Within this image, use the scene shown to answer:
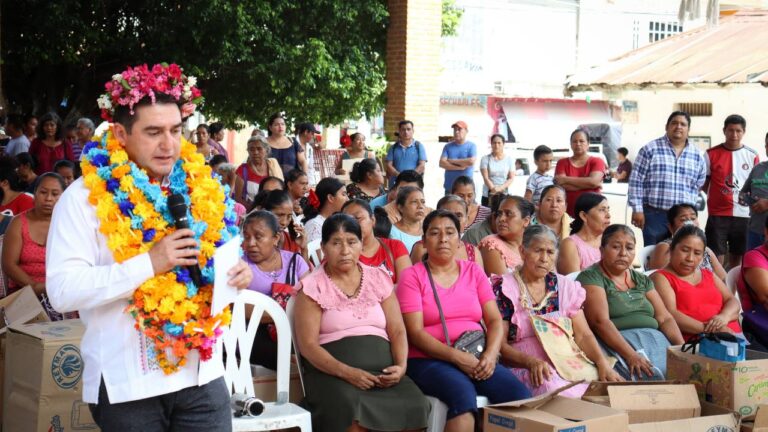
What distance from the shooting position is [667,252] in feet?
22.6

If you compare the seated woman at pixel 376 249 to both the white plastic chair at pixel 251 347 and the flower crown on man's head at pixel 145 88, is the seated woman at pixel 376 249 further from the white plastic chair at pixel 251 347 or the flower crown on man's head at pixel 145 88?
the flower crown on man's head at pixel 145 88

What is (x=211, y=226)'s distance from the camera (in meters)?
2.99

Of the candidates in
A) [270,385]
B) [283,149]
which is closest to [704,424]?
[270,385]

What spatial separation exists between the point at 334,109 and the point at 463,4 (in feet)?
56.7

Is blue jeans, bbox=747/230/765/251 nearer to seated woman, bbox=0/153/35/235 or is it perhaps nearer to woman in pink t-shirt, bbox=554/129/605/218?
woman in pink t-shirt, bbox=554/129/605/218

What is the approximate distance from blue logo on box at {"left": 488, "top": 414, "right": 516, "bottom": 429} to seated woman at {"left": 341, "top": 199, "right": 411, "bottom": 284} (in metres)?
1.61

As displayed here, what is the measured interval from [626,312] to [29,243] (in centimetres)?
343

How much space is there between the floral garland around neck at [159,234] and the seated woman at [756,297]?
3956mm

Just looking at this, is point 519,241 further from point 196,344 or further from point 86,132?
point 86,132

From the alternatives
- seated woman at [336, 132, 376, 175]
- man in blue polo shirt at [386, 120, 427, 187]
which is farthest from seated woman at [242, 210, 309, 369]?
seated woman at [336, 132, 376, 175]

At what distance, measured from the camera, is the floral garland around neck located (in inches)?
108

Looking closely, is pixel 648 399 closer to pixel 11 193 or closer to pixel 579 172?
pixel 579 172

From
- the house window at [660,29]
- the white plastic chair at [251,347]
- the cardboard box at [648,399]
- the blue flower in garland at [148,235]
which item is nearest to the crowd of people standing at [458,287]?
the white plastic chair at [251,347]

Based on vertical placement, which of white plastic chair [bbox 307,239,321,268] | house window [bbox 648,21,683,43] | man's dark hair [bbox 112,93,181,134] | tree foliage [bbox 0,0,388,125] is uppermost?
house window [bbox 648,21,683,43]
